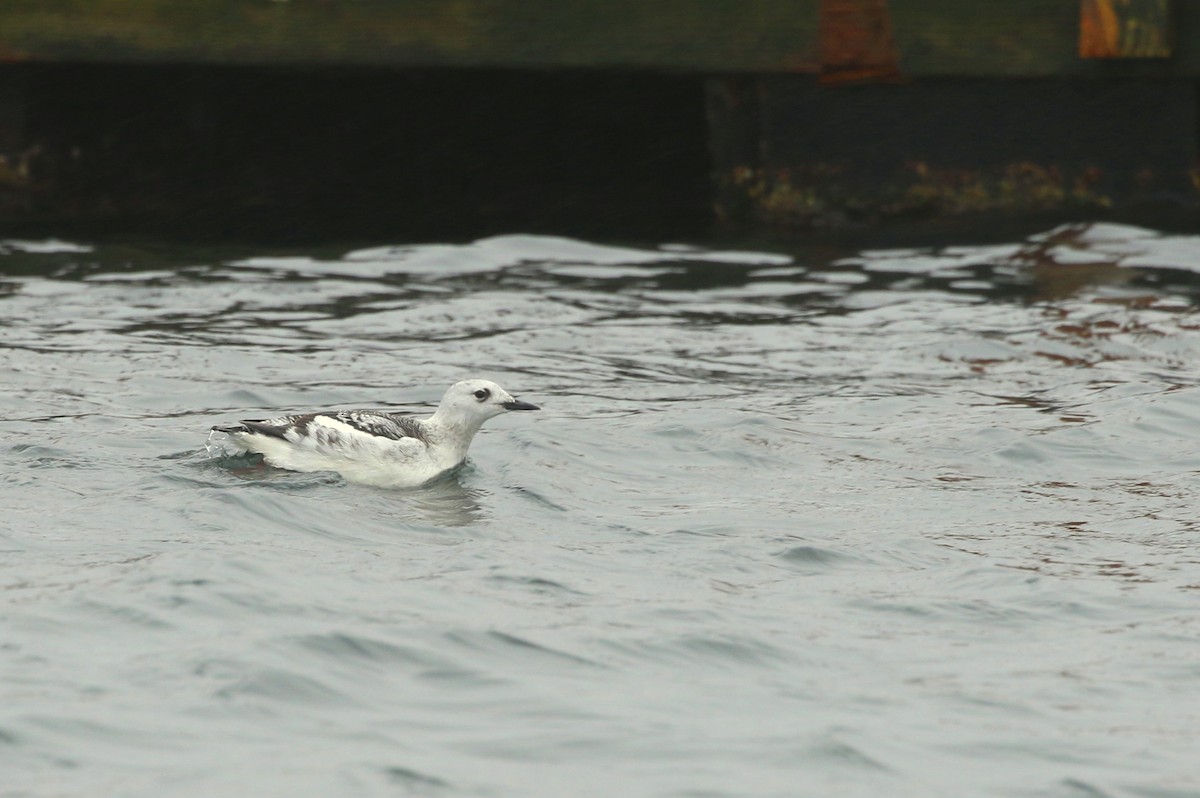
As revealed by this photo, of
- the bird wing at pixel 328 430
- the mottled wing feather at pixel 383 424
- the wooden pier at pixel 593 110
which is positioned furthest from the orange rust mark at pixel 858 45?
A: the bird wing at pixel 328 430

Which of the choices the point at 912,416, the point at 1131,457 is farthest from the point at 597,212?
the point at 1131,457

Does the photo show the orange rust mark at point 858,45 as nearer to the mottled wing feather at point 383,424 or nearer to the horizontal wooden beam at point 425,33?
the horizontal wooden beam at point 425,33

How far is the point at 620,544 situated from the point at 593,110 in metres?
9.59

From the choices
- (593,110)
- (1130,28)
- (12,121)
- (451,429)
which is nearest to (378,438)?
(451,429)

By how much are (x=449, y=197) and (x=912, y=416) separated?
25.2ft

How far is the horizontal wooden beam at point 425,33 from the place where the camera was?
47.2 ft

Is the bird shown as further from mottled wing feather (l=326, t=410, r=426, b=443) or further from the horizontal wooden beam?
the horizontal wooden beam

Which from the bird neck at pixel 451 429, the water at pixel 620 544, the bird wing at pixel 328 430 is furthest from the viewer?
the bird neck at pixel 451 429

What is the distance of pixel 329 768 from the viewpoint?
5.03m

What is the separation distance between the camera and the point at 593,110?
54.4 feet

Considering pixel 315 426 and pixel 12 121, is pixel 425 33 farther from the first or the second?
pixel 315 426

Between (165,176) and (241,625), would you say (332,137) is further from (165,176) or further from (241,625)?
(241,625)

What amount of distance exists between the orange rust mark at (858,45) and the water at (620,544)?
1.77m

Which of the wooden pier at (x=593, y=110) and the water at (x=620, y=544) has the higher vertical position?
the wooden pier at (x=593, y=110)
